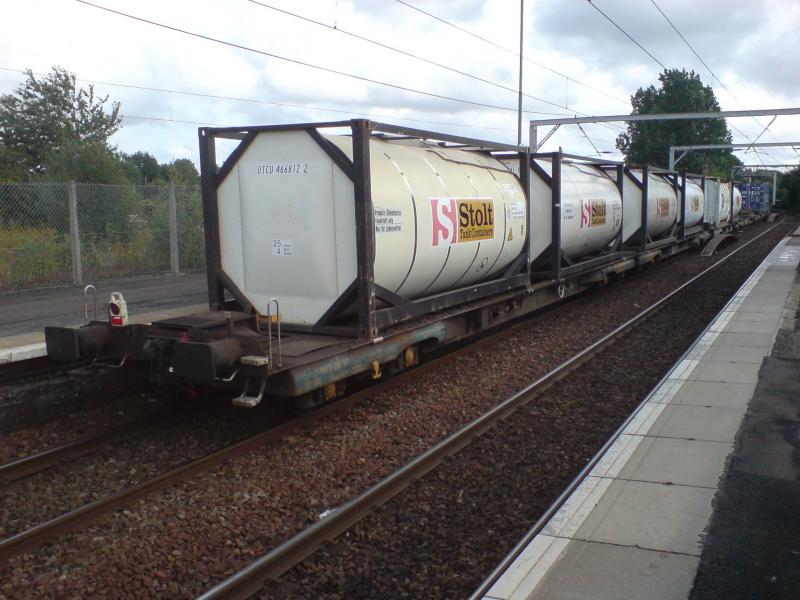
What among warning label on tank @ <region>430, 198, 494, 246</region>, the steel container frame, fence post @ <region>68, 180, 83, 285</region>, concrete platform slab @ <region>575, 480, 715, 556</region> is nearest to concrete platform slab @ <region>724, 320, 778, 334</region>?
warning label on tank @ <region>430, 198, 494, 246</region>

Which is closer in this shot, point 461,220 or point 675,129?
point 461,220

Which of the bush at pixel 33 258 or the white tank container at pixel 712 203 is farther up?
the white tank container at pixel 712 203

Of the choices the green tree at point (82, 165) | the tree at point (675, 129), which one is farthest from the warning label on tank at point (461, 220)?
the tree at point (675, 129)

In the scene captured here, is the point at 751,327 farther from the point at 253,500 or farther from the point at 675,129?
the point at 675,129

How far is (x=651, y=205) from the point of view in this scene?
18.9 metres

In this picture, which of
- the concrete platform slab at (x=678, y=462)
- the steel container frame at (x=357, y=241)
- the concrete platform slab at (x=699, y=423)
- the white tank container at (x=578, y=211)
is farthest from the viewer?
the white tank container at (x=578, y=211)

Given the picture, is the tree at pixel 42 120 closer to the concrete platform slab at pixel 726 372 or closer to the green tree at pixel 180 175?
the green tree at pixel 180 175

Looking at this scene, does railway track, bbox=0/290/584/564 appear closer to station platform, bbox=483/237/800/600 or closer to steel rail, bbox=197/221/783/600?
steel rail, bbox=197/221/783/600

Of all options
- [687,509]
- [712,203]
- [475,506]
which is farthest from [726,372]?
[712,203]

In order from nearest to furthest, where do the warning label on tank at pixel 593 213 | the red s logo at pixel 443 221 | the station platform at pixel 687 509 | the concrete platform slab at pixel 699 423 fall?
the station platform at pixel 687 509 → the concrete platform slab at pixel 699 423 → the red s logo at pixel 443 221 → the warning label on tank at pixel 593 213

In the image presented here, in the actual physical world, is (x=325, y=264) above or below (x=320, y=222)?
below

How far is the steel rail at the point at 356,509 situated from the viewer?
4243 millimetres

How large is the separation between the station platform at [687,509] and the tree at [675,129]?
65.9 meters

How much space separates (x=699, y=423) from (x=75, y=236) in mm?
11494
